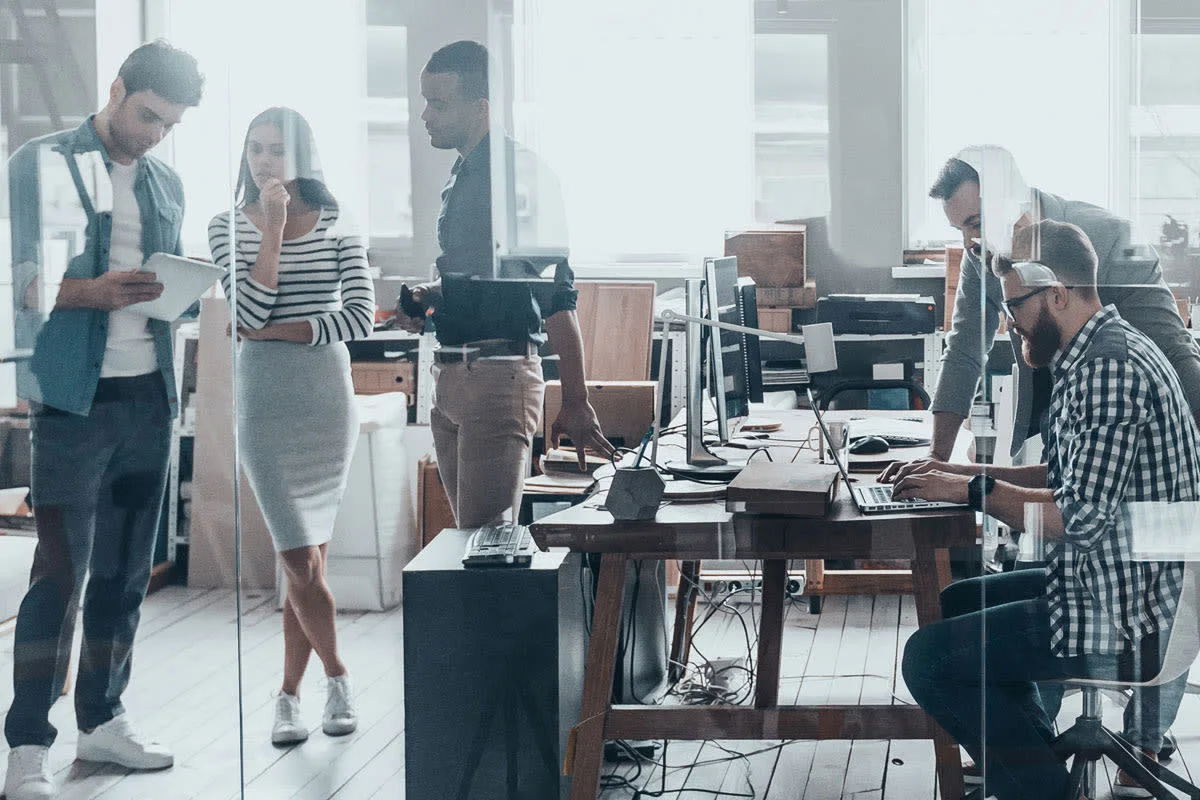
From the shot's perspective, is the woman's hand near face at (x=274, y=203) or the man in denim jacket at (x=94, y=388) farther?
the woman's hand near face at (x=274, y=203)

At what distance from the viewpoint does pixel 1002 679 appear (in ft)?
8.23

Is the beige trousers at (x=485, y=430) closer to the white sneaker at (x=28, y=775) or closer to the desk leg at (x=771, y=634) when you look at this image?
the desk leg at (x=771, y=634)

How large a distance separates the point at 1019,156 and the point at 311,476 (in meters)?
1.71

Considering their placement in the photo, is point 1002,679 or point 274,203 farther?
point 274,203

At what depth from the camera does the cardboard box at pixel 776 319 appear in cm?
290

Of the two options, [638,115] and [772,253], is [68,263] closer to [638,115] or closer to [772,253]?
[638,115]

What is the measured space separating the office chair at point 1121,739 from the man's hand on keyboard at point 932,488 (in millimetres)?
507

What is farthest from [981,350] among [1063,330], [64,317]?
[64,317]

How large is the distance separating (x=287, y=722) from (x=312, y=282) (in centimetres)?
101

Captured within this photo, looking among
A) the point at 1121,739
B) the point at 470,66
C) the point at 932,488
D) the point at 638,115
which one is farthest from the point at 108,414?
Result: the point at 1121,739

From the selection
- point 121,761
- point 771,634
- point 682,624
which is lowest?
point 121,761

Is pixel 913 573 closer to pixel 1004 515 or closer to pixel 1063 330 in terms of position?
pixel 1004 515

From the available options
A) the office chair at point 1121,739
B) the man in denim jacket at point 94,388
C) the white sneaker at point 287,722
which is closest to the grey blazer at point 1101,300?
the office chair at point 1121,739

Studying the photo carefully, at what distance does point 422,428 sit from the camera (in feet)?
9.25
